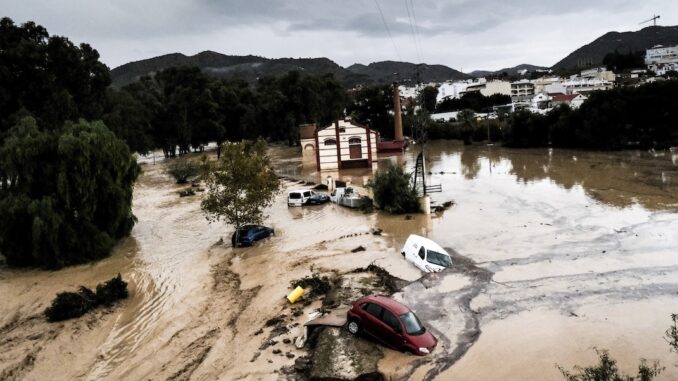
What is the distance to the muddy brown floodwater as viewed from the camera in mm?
13422

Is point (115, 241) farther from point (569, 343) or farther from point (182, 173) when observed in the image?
point (182, 173)

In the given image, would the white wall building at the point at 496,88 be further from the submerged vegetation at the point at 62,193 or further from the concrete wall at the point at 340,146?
the submerged vegetation at the point at 62,193

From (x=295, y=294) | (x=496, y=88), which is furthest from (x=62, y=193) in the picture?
(x=496, y=88)

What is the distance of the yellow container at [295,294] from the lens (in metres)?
17.8

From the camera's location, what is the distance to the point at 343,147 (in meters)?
61.4

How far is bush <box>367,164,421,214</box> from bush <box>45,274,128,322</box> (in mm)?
17698

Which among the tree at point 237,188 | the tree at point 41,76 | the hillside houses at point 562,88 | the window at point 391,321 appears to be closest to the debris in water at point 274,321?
the window at point 391,321

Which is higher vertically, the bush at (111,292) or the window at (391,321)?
the window at (391,321)

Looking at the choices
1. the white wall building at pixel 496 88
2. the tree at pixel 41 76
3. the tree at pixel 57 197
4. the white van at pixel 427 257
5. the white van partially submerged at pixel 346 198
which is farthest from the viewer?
the white wall building at pixel 496 88

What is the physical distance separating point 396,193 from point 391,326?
19.8 meters

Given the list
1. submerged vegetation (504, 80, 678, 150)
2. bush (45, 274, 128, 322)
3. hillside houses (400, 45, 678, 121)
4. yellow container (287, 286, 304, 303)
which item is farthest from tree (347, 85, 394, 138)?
yellow container (287, 286, 304, 303)

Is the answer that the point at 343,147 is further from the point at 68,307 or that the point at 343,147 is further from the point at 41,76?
the point at 68,307

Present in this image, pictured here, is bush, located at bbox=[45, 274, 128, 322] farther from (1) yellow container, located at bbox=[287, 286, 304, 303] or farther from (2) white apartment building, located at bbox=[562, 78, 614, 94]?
(2) white apartment building, located at bbox=[562, 78, 614, 94]

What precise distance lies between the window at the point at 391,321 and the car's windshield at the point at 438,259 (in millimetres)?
7438
